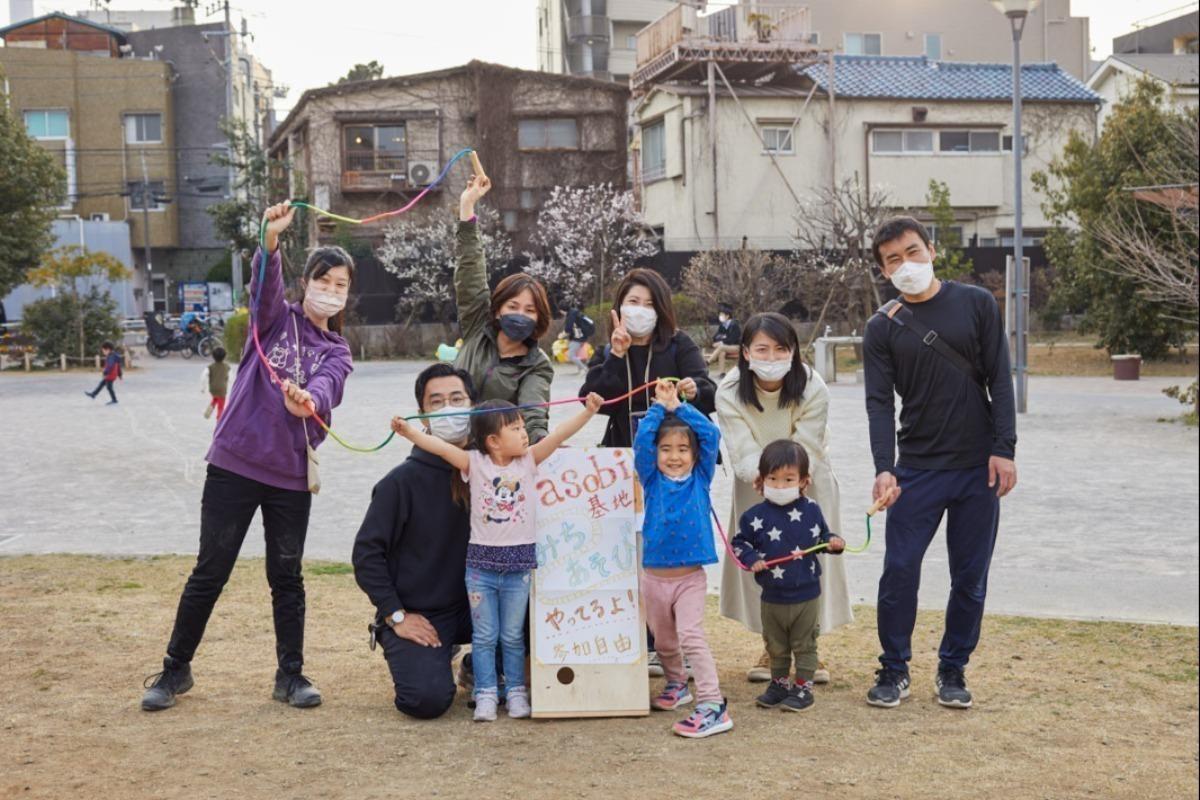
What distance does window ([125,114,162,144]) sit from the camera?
52.4 meters

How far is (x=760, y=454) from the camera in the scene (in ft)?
17.5

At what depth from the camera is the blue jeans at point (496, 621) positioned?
5.08 metres

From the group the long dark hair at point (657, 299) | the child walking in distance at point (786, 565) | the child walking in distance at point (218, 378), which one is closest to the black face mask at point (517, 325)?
the long dark hair at point (657, 299)

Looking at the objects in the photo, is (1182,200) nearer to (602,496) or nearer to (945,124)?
(602,496)

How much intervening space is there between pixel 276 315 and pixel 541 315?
3.44 ft

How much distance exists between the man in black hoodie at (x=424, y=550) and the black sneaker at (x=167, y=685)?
798 mm

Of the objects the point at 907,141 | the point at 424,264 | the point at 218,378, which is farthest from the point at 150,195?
the point at 218,378

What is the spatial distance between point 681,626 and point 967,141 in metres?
35.5

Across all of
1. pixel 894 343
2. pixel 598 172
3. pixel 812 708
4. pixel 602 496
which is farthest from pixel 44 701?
pixel 598 172

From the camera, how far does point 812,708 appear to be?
16.6 ft

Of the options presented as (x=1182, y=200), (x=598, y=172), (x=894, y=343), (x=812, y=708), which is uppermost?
(x=598, y=172)

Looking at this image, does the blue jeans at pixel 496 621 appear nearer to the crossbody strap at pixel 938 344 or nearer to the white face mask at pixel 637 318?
the white face mask at pixel 637 318

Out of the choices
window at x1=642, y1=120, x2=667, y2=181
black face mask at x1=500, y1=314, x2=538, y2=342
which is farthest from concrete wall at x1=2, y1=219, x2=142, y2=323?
black face mask at x1=500, y1=314, x2=538, y2=342

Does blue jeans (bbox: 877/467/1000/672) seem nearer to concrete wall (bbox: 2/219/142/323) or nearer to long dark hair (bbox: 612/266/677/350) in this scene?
long dark hair (bbox: 612/266/677/350)
